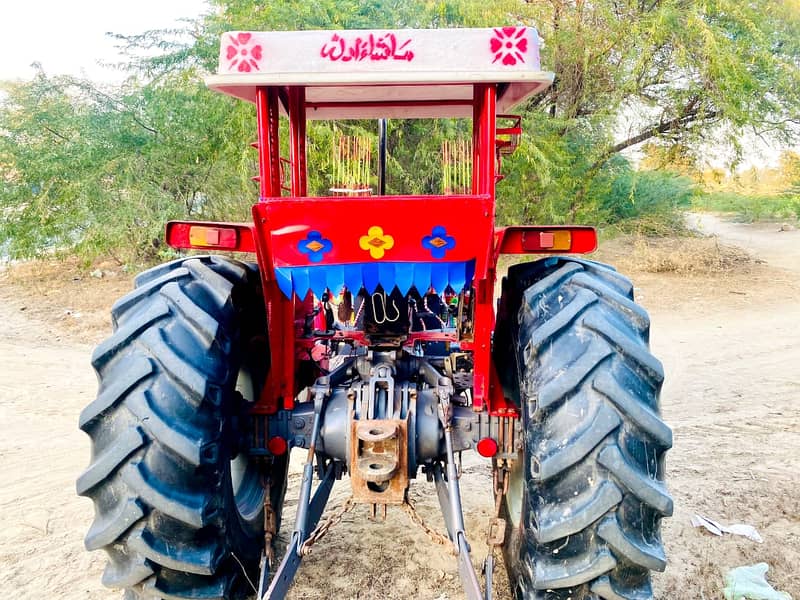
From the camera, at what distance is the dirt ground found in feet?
9.76

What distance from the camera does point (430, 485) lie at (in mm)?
3959

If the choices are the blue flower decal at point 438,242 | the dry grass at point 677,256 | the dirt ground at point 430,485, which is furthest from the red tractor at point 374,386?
the dry grass at point 677,256

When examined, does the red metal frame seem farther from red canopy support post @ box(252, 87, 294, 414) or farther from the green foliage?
the green foliage

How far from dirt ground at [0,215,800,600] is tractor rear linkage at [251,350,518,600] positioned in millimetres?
594

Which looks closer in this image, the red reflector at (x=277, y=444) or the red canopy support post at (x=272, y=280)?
the red canopy support post at (x=272, y=280)

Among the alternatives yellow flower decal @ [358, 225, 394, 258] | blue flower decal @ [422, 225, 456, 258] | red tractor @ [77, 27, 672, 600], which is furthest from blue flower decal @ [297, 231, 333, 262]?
blue flower decal @ [422, 225, 456, 258]

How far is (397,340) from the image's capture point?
309 centimetres

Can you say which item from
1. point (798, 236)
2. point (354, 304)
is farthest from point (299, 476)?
point (798, 236)

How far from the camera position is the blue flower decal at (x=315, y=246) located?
2086mm

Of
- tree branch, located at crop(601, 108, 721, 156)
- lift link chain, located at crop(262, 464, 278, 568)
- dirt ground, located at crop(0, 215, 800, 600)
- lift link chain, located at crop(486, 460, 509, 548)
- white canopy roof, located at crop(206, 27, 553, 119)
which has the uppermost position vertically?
tree branch, located at crop(601, 108, 721, 156)

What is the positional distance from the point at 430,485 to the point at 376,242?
7.52 ft

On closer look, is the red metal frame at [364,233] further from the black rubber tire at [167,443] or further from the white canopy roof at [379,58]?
the black rubber tire at [167,443]

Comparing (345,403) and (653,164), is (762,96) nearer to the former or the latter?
(653,164)

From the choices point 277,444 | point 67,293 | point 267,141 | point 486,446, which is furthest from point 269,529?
point 67,293
